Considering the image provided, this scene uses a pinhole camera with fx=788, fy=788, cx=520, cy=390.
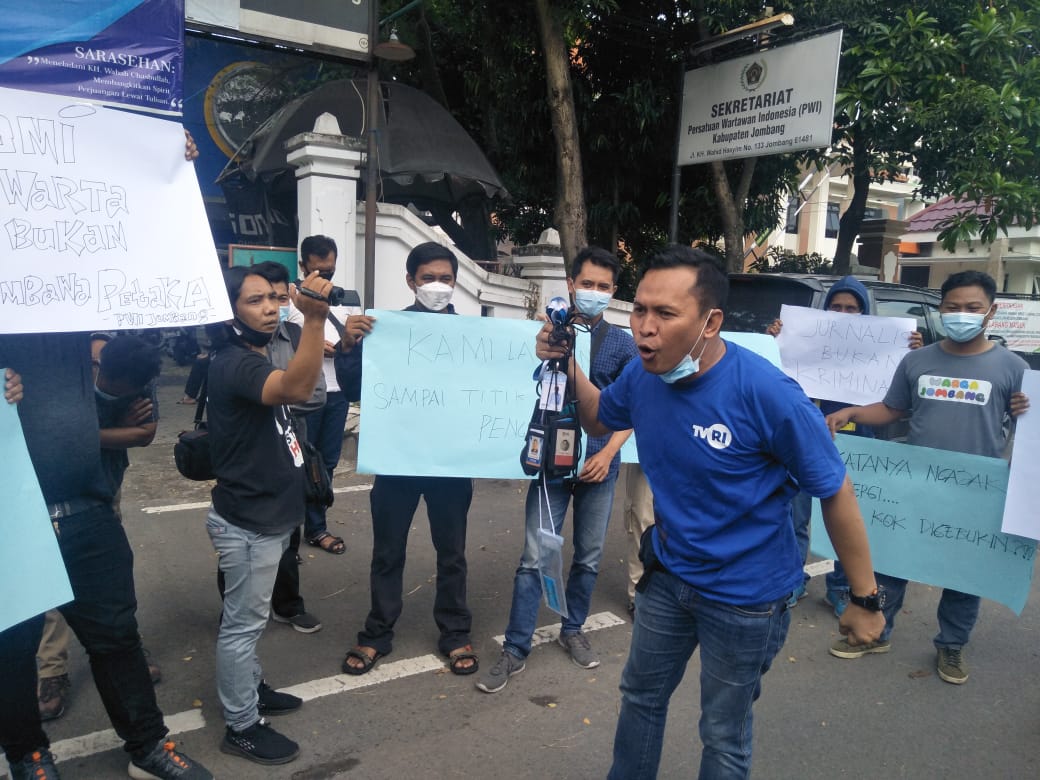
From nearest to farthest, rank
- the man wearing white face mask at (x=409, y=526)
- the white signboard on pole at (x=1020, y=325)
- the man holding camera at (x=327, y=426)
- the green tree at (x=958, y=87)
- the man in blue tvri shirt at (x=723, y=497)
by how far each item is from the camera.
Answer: the man in blue tvri shirt at (x=723, y=497)
the man wearing white face mask at (x=409, y=526)
the man holding camera at (x=327, y=426)
the green tree at (x=958, y=87)
the white signboard on pole at (x=1020, y=325)

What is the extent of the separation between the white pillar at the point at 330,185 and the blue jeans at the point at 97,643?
572 cm

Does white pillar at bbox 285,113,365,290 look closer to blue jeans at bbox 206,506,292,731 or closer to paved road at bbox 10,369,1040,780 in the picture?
paved road at bbox 10,369,1040,780

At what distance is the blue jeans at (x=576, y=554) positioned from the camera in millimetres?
3520

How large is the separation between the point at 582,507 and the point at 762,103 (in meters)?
6.12

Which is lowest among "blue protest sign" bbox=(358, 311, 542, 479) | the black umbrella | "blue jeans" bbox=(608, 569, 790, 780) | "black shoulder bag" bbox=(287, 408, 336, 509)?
"blue jeans" bbox=(608, 569, 790, 780)

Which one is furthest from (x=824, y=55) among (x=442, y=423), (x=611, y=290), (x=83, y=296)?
(x=83, y=296)

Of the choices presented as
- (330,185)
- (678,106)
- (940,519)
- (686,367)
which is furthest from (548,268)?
(686,367)

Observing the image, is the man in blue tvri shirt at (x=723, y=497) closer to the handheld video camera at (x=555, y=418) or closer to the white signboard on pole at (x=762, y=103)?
the handheld video camera at (x=555, y=418)

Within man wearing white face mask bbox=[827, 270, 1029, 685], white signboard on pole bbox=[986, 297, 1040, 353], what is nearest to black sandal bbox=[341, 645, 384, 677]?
man wearing white face mask bbox=[827, 270, 1029, 685]

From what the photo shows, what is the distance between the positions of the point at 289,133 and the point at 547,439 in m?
8.47

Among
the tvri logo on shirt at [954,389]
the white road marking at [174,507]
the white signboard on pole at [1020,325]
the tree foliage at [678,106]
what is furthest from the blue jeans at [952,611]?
the white signboard on pole at [1020,325]

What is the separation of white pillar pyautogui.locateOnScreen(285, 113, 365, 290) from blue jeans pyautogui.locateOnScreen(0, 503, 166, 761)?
5.72m

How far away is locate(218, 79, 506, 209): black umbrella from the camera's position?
994cm

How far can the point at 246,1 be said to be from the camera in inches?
298
